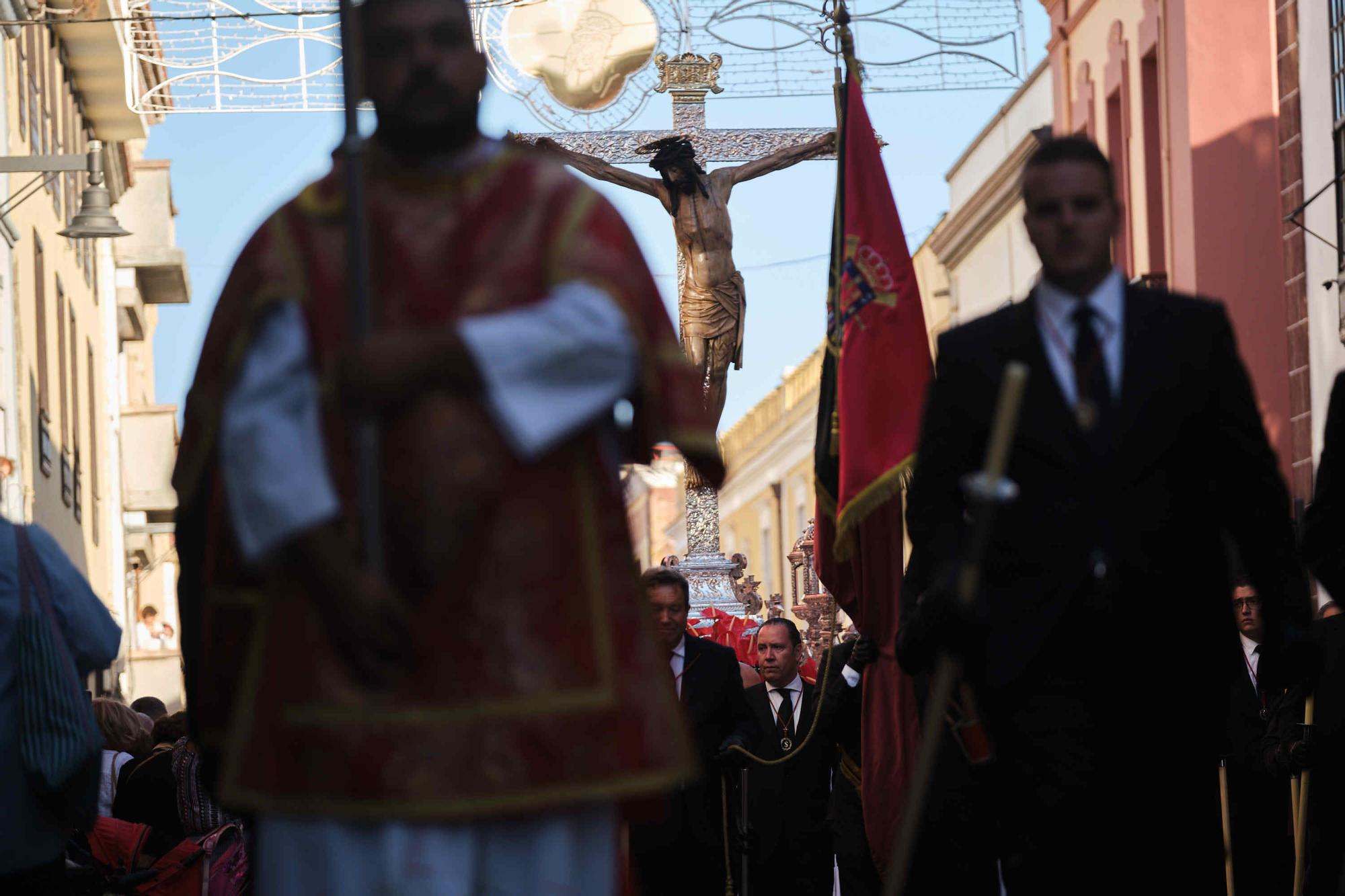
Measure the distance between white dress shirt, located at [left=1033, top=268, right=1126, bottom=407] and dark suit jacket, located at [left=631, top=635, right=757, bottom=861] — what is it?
4975 mm

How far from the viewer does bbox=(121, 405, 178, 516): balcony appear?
119 feet

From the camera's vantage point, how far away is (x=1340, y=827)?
20.5 feet

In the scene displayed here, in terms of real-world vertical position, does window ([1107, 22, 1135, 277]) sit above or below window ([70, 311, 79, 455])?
above

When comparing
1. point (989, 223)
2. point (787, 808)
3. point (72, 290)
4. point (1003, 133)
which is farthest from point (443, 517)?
point (989, 223)

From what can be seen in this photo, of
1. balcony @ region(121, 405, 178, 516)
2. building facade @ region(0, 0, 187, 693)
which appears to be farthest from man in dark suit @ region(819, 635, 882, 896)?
balcony @ region(121, 405, 178, 516)

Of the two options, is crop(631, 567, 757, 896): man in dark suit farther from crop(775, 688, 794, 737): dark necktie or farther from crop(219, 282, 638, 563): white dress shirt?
crop(219, 282, 638, 563): white dress shirt

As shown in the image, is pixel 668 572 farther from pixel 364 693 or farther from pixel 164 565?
pixel 164 565

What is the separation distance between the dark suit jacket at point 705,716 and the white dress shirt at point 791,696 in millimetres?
1353

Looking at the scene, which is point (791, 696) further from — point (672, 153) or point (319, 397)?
point (319, 397)

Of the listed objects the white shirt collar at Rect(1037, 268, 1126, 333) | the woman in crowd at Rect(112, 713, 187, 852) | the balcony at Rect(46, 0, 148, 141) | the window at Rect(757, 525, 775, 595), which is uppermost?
the balcony at Rect(46, 0, 148, 141)

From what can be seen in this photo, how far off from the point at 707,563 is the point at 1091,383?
12.7 metres

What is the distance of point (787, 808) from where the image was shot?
11.3 metres

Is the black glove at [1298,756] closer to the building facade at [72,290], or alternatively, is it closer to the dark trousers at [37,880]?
the dark trousers at [37,880]

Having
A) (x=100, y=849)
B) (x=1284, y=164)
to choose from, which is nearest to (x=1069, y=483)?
(x=100, y=849)
